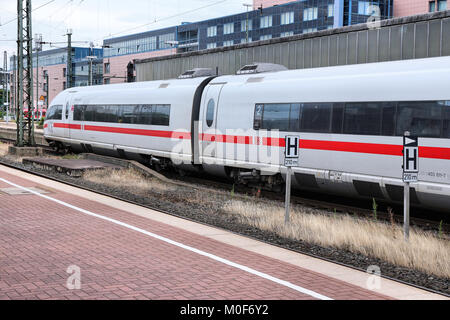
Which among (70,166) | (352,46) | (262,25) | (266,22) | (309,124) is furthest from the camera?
(262,25)

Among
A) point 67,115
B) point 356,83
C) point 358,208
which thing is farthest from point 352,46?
point 67,115

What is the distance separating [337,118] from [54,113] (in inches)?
817

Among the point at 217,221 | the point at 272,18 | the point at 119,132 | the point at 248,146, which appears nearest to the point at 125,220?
the point at 217,221

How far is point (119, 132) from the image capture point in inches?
958

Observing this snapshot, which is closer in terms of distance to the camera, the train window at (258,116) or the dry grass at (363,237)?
the dry grass at (363,237)

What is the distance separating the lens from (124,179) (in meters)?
19.7

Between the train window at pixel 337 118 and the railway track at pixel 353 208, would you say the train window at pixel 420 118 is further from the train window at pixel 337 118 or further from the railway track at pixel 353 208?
the railway track at pixel 353 208

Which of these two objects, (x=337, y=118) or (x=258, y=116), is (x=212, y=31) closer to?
(x=258, y=116)

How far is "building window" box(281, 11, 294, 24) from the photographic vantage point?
293ft

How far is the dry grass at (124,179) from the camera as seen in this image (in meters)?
18.4

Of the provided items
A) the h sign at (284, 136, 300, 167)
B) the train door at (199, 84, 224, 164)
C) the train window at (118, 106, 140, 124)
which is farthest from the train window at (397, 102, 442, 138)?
the train window at (118, 106, 140, 124)

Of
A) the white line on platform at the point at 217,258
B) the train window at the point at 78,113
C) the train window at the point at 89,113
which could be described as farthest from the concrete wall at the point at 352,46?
the white line on platform at the point at 217,258

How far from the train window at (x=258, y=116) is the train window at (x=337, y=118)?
9.17ft
